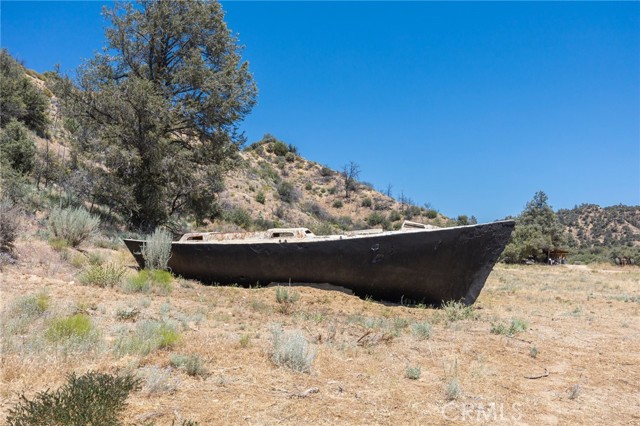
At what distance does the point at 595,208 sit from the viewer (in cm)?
6700

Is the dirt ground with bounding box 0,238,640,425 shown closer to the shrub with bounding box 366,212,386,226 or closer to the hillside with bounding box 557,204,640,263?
the shrub with bounding box 366,212,386,226

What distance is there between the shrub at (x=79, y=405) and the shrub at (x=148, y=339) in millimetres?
970

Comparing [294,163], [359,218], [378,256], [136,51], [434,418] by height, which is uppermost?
[294,163]

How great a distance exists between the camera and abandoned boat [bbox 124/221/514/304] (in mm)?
8227

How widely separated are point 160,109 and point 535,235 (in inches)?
1264

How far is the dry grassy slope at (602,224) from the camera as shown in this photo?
5466 centimetres

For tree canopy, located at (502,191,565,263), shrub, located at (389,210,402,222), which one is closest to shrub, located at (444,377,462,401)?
tree canopy, located at (502,191,565,263)

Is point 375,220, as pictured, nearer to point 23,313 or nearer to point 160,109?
point 160,109

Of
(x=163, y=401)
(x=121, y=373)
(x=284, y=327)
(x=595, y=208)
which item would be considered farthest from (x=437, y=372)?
(x=595, y=208)

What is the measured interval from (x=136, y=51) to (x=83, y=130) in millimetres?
3523

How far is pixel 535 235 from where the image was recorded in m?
37.0

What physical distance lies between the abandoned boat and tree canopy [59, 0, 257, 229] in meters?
7.26

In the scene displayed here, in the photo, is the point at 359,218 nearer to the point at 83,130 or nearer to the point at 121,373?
the point at 83,130

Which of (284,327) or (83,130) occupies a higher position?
(83,130)
